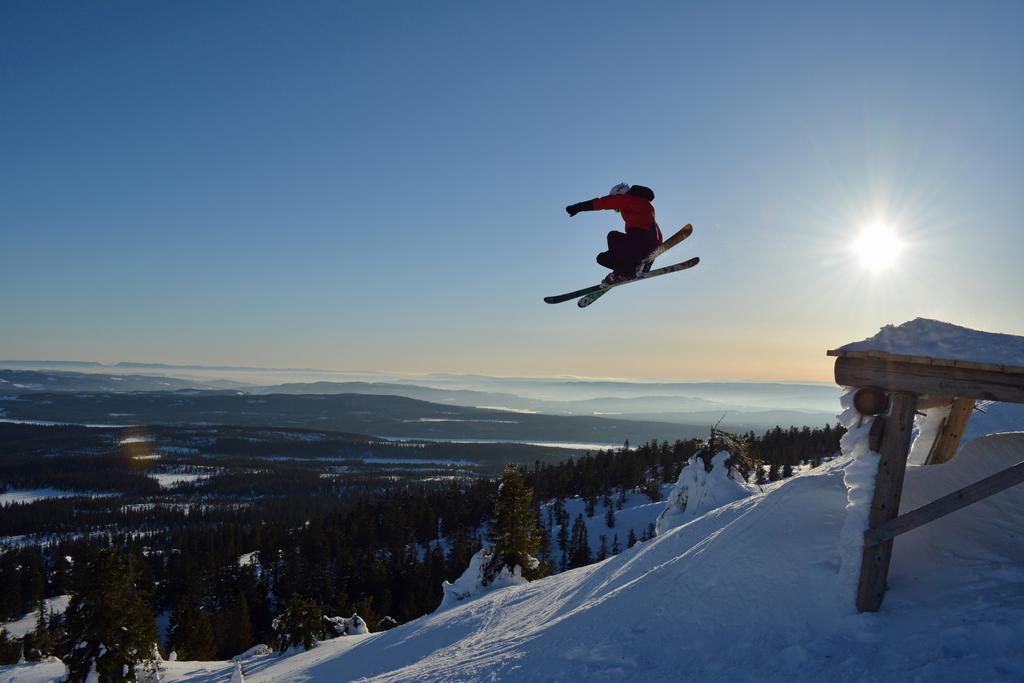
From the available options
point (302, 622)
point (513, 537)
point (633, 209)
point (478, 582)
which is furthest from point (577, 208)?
point (302, 622)

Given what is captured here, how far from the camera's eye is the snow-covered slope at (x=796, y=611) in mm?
7133

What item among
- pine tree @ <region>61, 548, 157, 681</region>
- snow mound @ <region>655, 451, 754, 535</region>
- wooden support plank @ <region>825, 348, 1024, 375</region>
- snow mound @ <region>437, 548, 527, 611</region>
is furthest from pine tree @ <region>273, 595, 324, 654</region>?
wooden support plank @ <region>825, 348, 1024, 375</region>

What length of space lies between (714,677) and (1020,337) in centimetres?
670

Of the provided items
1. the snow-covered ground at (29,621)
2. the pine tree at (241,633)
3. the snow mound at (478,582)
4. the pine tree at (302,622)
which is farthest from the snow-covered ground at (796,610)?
the snow-covered ground at (29,621)

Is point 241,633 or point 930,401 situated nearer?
point 930,401

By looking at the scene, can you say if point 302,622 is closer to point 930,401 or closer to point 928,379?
point 930,401

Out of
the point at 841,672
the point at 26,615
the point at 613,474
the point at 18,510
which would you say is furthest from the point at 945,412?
the point at 18,510

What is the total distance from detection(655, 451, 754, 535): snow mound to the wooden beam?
18.2 m

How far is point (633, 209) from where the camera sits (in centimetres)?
1002

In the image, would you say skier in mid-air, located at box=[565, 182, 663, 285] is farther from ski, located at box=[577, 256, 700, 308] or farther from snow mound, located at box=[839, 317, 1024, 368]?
snow mound, located at box=[839, 317, 1024, 368]

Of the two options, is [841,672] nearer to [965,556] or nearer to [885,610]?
[885,610]

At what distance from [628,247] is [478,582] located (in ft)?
80.4

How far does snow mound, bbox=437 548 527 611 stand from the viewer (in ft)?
92.6

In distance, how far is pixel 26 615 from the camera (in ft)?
285
